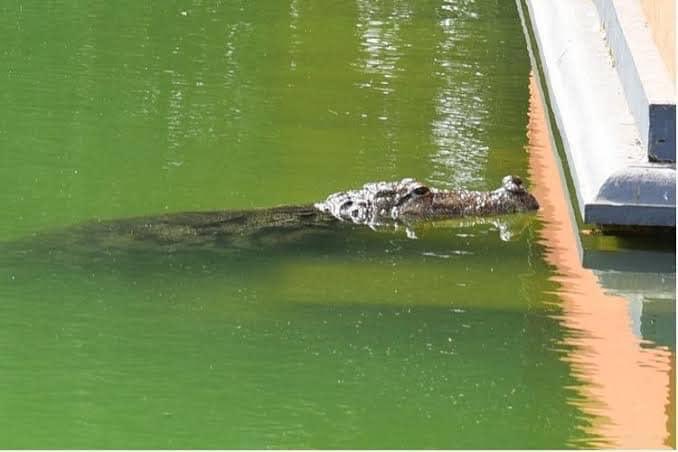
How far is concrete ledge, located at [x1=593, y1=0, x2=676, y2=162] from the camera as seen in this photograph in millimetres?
7555

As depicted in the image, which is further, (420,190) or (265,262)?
(420,190)

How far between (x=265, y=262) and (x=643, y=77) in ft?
6.65

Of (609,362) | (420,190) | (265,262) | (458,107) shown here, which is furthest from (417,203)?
(458,107)

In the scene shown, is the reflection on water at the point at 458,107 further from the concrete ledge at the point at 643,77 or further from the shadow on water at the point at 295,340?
the shadow on water at the point at 295,340

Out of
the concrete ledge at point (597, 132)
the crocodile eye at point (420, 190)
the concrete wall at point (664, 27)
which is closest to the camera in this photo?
the concrete ledge at point (597, 132)

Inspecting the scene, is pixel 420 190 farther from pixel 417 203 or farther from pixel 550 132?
pixel 550 132

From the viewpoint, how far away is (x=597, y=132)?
27.1ft

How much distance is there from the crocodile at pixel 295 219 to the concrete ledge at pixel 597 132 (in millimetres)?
472

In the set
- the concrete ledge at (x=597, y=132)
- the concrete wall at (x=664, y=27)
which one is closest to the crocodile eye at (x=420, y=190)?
the concrete ledge at (x=597, y=132)

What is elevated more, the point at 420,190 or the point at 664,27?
the point at 664,27

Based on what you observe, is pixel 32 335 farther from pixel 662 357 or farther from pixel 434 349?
pixel 662 357

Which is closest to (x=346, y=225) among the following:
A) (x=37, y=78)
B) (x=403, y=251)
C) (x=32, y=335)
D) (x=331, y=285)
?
(x=403, y=251)

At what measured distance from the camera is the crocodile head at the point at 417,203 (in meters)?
8.15

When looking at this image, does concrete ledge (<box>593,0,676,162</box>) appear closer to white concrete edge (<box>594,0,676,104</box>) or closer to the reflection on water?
white concrete edge (<box>594,0,676,104</box>)
